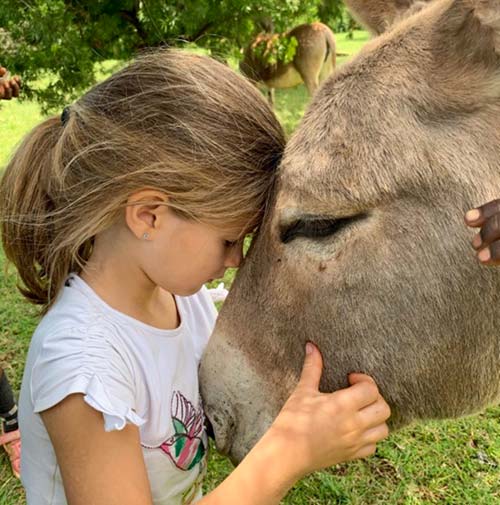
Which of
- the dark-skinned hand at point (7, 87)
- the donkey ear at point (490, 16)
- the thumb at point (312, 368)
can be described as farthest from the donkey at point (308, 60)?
the thumb at point (312, 368)

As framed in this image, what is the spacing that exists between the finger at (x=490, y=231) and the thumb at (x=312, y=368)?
705mm

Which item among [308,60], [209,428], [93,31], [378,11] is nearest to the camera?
[209,428]

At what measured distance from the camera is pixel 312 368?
1.99 m

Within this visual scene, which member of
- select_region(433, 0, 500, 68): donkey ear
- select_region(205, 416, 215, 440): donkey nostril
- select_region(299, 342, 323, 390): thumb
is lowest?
select_region(205, 416, 215, 440): donkey nostril

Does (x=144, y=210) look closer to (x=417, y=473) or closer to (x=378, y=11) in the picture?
(x=378, y=11)

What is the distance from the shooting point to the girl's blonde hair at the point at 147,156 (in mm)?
1966

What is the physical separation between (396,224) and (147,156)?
2.72 feet

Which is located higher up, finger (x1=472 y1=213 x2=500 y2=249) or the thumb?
finger (x1=472 y1=213 x2=500 y2=249)

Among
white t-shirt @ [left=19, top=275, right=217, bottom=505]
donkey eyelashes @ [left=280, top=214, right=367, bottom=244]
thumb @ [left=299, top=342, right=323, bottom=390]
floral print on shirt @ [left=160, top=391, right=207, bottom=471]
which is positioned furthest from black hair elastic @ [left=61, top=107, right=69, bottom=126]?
thumb @ [left=299, top=342, right=323, bottom=390]

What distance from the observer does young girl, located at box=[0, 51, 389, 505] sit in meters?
1.77

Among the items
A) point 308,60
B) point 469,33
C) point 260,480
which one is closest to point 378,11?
point 469,33

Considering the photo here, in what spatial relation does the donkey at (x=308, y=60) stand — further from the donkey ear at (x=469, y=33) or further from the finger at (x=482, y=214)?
the finger at (x=482, y=214)

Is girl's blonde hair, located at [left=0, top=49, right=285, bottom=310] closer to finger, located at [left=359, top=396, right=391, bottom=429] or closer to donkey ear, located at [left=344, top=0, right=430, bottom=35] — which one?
finger, located at [left=359, top=396, right=391, bottom=429]

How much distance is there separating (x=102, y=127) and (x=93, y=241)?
43 centimetres
